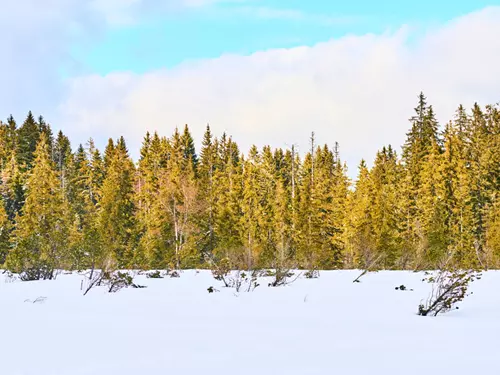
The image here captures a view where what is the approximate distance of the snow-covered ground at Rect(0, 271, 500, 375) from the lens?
4648mm

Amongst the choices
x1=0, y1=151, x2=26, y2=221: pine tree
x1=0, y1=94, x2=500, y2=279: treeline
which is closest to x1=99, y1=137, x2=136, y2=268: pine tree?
x1=0, y1=94, x2=500, y2=279: treeline

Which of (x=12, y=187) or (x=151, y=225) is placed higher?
(x=12, y=187)

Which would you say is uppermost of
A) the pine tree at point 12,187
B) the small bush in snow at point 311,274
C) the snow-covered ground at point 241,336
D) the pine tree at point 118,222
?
the pine tree at point 12,187

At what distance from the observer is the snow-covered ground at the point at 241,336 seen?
465cm

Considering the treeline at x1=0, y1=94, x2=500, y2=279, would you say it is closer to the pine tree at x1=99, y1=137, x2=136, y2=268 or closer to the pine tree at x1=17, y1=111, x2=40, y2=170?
the pine tree at x1=99, y1=137, x2=136, y2=268

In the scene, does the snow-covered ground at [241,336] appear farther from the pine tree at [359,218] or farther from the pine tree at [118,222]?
the pine tree at [359,218]

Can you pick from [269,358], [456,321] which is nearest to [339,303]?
[456,321]

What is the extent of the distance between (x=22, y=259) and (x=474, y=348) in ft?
44.8

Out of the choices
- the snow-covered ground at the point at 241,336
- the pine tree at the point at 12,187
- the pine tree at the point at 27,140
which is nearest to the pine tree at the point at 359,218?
the snow-covered ground at the point at 241,336

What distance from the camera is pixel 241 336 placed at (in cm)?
614

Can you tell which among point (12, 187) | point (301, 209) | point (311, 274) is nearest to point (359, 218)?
point (301, 209)

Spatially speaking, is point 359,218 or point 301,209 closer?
point 359,218

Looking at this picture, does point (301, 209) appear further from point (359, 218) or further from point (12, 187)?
point (12, 187)

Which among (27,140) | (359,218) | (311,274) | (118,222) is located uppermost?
(27,140)
